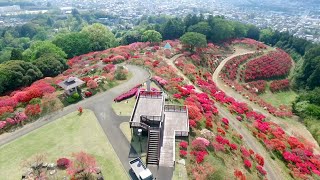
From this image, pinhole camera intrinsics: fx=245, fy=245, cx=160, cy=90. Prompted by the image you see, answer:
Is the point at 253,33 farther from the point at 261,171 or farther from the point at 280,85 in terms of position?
the point at 261,171

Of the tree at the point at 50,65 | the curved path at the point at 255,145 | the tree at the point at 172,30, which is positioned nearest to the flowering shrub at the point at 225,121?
the curved path at the point at 255,145

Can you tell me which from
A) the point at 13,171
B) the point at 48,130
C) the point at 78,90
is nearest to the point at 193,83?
the point at 78,90

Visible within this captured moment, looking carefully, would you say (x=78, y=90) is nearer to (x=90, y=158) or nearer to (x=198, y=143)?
(x=90, y=158)

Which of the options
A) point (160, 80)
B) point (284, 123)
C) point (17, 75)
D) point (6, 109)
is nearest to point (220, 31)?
point (284, 123)

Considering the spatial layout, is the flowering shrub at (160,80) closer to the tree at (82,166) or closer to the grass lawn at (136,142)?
the grass lawn at (136,142)

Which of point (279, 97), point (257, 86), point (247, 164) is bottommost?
point (279, 97)

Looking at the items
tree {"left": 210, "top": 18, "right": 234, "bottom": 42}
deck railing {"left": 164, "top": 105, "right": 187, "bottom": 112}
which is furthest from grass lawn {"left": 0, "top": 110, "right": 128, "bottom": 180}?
tree {"left": 210, "top": 18, "right": 234, "bottom": 42}

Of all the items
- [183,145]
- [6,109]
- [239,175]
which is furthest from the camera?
[6,109]

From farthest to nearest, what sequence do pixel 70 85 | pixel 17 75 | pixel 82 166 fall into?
pixel 17 75, pixel 70 85, pixel 82 166
